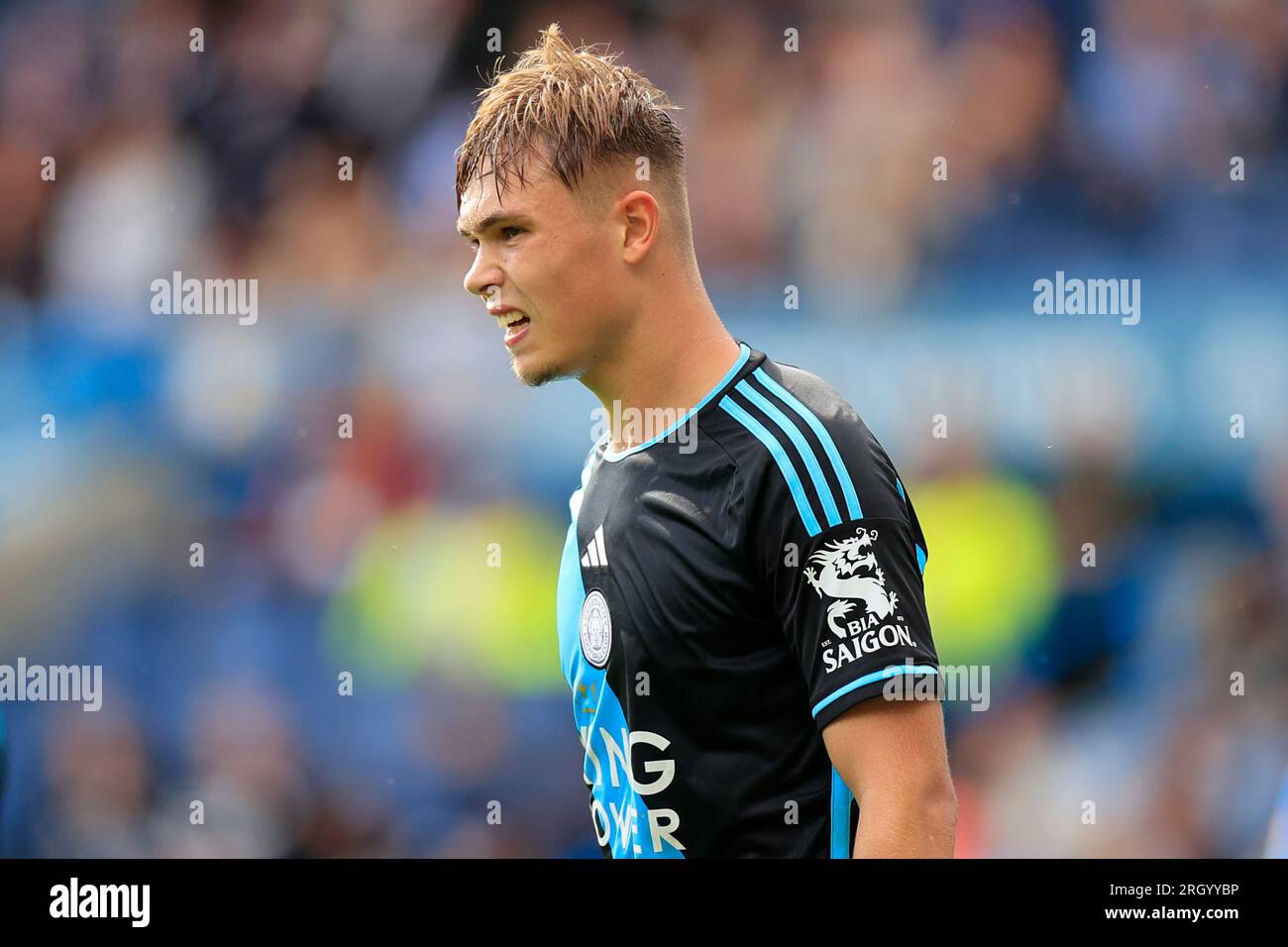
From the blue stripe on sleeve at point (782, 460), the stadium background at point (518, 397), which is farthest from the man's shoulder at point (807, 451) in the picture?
the stadium background at point (518, 397)

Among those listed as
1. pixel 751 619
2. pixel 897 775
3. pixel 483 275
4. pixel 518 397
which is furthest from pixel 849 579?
pixel 518 397

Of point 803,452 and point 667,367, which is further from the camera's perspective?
point 667,367

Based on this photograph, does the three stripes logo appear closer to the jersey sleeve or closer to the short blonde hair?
the jersey sleeve

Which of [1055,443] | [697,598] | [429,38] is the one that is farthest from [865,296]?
[697,598]

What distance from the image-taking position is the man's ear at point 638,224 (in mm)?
2498

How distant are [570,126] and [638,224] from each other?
8.8 inches

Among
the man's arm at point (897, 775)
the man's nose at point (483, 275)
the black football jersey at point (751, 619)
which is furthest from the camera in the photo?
the man's nose at point (483, 275)

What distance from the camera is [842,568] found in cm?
209

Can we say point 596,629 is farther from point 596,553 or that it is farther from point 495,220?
point 495,220

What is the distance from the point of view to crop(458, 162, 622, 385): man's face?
246cm

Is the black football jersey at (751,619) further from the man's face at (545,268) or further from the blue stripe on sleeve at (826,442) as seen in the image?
the man's face at (545,268)

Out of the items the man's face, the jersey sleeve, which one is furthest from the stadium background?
the jersey sleeve

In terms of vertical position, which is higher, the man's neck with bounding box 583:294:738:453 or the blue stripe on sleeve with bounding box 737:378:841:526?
the man's neck with bounding box 583:294:738:453

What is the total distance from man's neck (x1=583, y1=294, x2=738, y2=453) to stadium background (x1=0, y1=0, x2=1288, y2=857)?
2.77 metres
